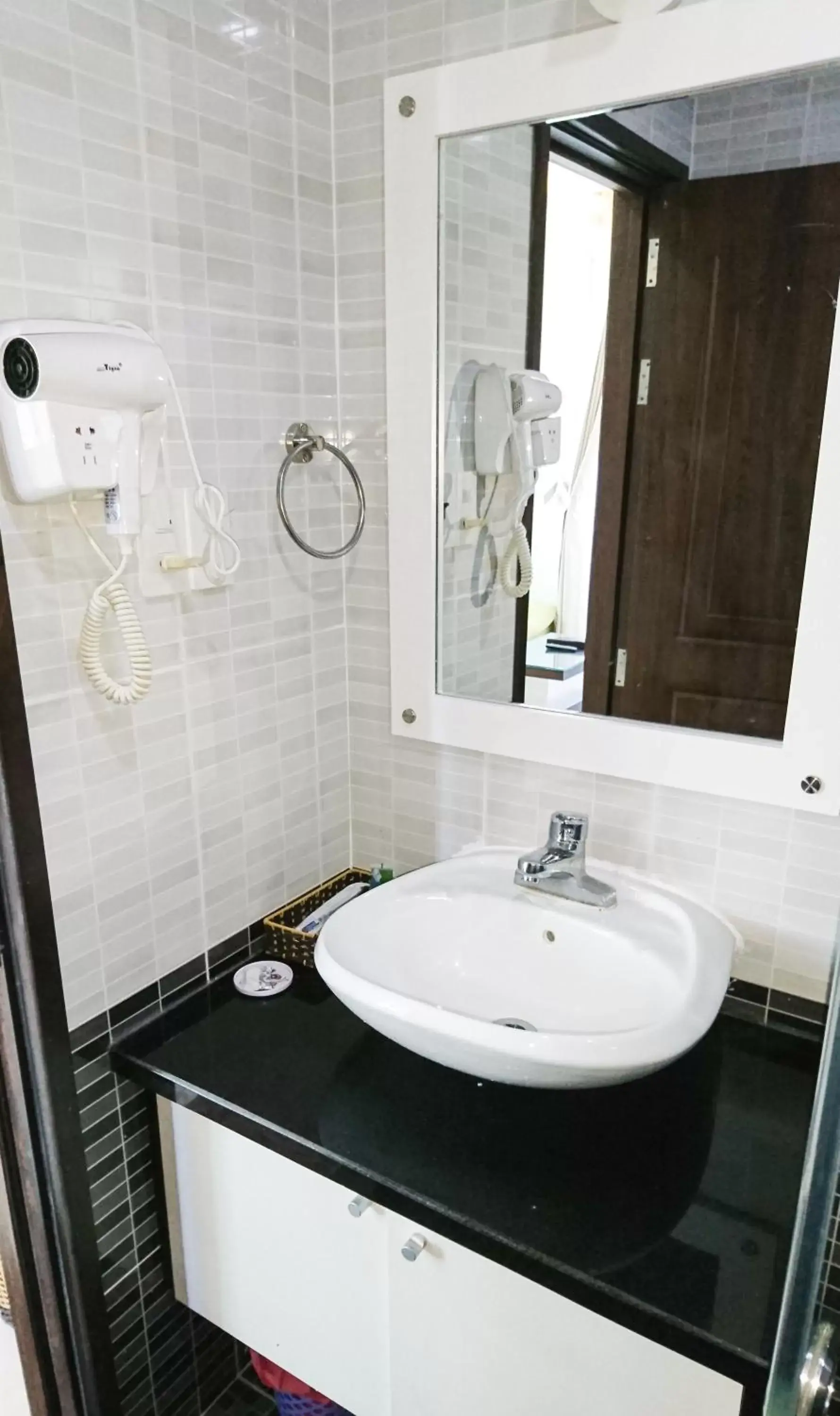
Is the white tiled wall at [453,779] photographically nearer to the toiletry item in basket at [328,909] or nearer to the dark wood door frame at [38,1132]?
the toiletry item in basket at [328,909]

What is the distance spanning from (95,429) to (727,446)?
78 centimetres

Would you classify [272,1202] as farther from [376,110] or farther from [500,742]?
[376,110]

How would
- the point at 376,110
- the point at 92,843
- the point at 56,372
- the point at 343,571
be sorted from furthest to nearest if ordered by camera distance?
the point at 343,571
the point at 376,110
the point at 92,843
the point at 56,372

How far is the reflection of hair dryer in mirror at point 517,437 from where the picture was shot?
1.30 meters

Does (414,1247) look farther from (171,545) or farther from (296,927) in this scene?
(171,545)

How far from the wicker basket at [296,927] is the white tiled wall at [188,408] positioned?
0.03m

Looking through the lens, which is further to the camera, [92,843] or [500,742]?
[500,742]

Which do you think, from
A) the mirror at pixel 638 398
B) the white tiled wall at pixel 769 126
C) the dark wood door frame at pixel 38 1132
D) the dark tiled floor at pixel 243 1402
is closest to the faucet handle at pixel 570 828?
the mirror at pixel 638 398

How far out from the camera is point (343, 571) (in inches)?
59.6

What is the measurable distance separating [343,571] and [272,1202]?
3.11 ft

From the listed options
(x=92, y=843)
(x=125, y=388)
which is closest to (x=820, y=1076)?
(x=92, y=843)

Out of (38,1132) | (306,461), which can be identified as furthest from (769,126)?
(38,1132)

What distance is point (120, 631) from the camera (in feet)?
3.62

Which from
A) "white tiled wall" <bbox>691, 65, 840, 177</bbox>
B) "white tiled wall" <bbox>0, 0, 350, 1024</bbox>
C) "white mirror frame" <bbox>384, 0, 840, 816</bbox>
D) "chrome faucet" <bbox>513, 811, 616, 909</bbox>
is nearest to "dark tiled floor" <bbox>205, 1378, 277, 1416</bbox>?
"white tiled wall" <bbox>0, 0, 350, 1024</bbox>
